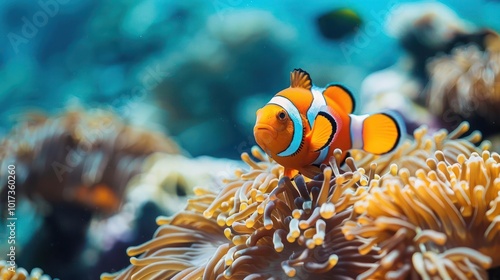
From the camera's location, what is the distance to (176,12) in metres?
3.27

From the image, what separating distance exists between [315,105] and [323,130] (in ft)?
0.37

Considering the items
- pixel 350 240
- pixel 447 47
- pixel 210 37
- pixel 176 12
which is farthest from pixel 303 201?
pixel 176 12

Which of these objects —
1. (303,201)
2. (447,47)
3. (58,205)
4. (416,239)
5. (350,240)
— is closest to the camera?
(416,239)

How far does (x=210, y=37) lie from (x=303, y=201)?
2.20m

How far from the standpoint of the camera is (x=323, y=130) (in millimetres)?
1206

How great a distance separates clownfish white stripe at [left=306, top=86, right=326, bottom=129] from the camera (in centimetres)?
126

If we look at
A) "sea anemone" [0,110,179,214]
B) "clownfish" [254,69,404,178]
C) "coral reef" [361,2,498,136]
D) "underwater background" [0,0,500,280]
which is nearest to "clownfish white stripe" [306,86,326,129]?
"clownfish" [254,69,404,178]

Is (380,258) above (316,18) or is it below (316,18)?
below

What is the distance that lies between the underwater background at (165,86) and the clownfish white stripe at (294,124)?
1.01m

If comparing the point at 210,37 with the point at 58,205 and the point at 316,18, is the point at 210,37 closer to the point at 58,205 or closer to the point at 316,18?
the point at 316,18

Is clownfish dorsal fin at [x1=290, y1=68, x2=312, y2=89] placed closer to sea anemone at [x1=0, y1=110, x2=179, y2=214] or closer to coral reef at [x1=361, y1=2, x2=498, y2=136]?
coral reef at [x1=361, y1=2, x2=498, y2=136]
